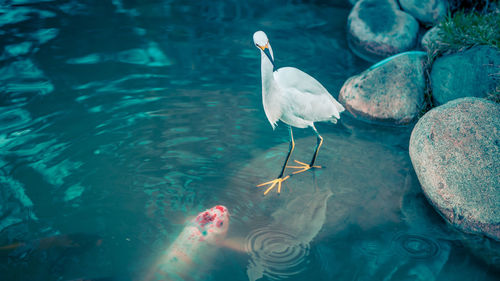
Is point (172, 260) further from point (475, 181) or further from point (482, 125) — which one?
point (482, 125)

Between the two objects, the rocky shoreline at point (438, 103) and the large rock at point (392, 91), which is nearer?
the rocky shoreline at point (438, 103)

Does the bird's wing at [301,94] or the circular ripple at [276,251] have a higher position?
the bird's wing at [301,94]

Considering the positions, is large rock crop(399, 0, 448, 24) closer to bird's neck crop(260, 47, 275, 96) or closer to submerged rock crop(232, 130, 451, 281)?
submerged rock crop(232, 130, 451, 281)

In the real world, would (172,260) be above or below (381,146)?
below

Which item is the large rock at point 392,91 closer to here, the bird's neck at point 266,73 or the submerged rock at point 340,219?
the submerged rock at point 340,219

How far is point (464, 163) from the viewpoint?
10.7 ft

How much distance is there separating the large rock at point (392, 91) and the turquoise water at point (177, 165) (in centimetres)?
21

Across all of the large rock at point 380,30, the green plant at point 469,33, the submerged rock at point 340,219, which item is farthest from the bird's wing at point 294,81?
the large rock at point 380,30

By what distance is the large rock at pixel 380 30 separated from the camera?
5.99m

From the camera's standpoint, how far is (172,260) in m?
3.06

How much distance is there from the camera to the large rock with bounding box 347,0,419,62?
19.7ft

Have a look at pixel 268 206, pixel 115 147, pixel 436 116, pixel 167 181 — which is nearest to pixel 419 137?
pixel 436 116

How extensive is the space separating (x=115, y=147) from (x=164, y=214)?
130 centimetres

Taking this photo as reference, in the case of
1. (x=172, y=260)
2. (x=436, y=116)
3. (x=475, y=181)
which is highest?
(x=436, y=116)
